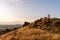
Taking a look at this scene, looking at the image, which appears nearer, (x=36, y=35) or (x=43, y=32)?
(x=36, y=35)

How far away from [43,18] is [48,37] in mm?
9160

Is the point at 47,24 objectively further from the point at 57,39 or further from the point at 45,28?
the point at 57,39

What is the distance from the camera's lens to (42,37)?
2784cm

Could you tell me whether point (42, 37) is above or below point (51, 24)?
below

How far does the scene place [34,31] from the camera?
30812 millimetres

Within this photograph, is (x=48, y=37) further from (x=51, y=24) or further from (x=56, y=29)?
(x=51, y=24)

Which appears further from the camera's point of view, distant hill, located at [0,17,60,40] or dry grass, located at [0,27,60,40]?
distant hill, located at [0,17,60,40]

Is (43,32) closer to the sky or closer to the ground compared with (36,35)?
closer to the sky

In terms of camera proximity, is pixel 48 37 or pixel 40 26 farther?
pixel 40 26

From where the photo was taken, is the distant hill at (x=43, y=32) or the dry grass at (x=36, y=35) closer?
the dry grass at (x=36, y=35)

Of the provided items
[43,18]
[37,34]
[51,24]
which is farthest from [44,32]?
[43,18]

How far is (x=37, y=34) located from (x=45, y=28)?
10.0 feet

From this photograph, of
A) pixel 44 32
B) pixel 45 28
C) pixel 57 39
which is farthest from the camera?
pixel 45 28

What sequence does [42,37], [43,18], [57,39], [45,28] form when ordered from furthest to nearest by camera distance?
1. [43,18]
2. [45,28]
3. [42,37]
4. [57,39]
